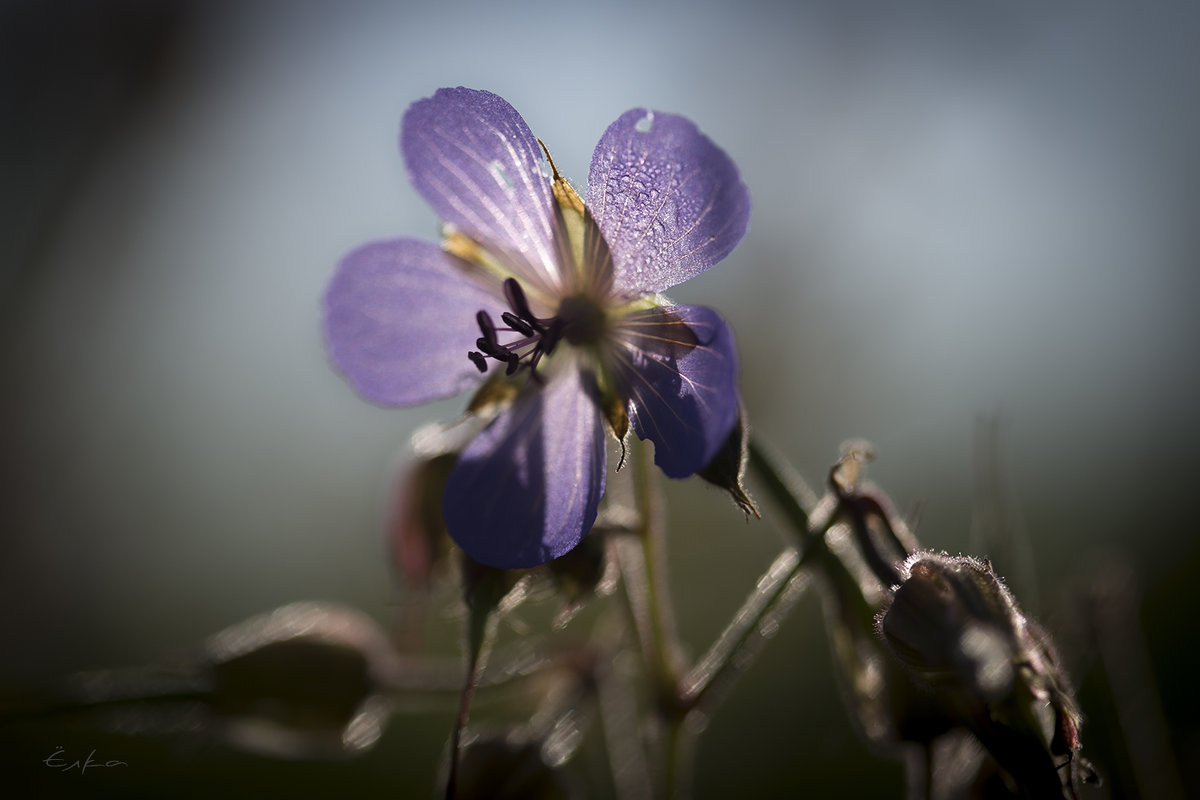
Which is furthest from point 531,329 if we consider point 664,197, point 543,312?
point 664,197

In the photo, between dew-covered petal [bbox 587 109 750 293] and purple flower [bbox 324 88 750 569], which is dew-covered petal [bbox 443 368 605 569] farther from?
dew-covered petal [bbox 587 109 750 293]

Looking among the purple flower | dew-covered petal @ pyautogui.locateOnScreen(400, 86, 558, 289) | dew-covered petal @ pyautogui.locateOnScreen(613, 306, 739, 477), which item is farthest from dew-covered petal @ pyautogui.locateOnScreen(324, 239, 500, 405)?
dew-covered petal @ pyautogui.locateOnScreen(613, 306, 739, 477)

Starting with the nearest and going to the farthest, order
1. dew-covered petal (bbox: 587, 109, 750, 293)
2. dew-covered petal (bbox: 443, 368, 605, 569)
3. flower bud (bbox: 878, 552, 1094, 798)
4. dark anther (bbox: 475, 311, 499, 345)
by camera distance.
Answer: flower bud (bbox: 878, 552, 1094, 798) < dew-covered petal (bbox: 587, 109, 750, 293) < dew-covered petal (bbox: 443, 368, 605, 569) < dark anther (bbox: 475, 311, 499, 345)

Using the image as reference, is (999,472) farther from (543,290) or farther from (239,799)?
(239,799)

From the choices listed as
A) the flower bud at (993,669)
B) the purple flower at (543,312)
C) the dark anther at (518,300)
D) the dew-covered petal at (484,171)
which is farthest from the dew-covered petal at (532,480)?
the flower bud at (993,669)

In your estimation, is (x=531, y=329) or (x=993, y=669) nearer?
(x=993, y=669)

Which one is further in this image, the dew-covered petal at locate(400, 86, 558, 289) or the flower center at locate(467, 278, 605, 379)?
the flower center at locate(467, 278, 605, 379)

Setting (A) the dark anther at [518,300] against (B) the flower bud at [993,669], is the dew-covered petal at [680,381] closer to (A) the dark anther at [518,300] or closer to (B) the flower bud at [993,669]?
(A) the dark anther at [518,300]

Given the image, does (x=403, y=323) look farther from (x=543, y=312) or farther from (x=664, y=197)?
(x=664, y=197)
